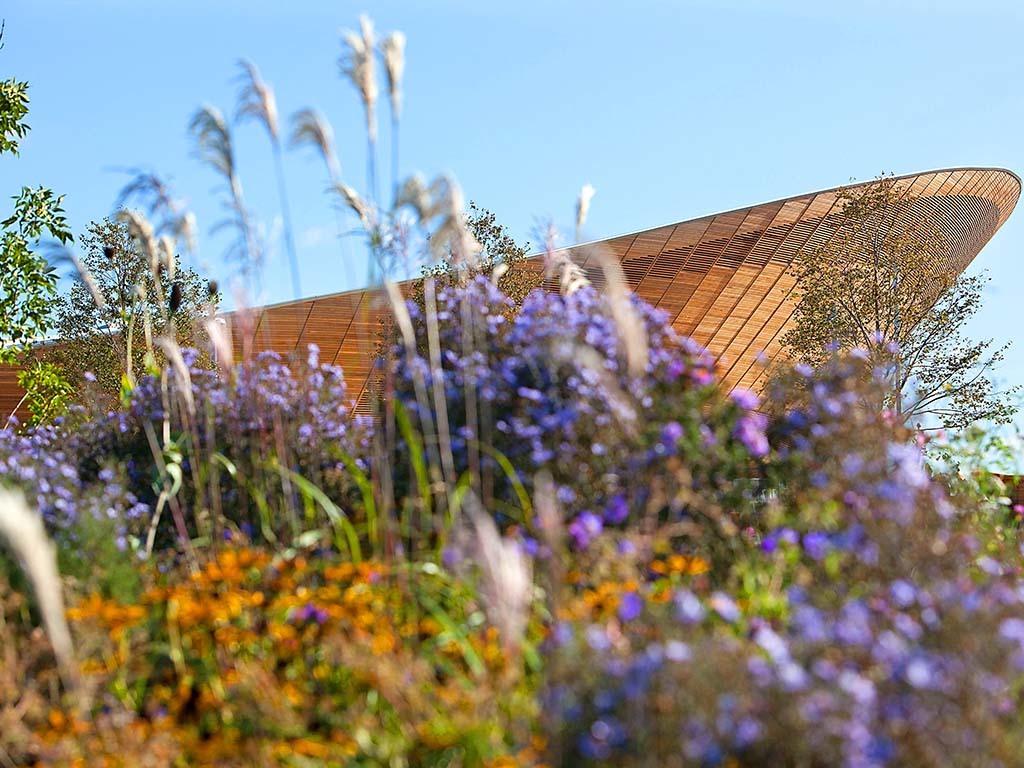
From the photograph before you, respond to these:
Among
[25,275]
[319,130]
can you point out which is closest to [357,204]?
[319,130]

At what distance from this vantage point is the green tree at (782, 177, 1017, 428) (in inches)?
639

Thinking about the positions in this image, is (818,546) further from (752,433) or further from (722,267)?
(722,267)

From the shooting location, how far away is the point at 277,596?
3.73 m

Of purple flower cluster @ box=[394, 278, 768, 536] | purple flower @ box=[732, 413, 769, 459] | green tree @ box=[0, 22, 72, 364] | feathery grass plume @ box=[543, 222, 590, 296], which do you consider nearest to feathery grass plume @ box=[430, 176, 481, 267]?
purple flower cluster @ box=[394, 278, 768, 536]

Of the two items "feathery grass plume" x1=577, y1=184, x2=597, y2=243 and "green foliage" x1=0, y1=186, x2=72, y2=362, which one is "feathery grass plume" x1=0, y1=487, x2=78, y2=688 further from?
"green foliage" x1=0, y1=186, x2=72, y2=362

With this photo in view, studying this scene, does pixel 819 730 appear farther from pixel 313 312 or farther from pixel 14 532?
pixel 313 312

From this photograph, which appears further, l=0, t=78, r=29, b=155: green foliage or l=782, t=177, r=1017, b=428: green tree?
l=782, t=177, r=1017, b=428: green tree

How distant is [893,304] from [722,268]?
6184mm

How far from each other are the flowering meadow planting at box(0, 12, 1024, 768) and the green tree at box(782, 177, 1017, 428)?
436 inches

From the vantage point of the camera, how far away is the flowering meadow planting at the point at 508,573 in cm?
228

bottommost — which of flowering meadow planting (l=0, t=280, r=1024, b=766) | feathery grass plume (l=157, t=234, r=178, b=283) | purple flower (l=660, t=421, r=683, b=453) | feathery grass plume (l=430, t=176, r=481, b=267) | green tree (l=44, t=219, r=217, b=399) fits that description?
flowering meadow planting (l=0, t=280, r=1024, b=766)

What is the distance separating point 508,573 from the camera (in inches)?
78.7

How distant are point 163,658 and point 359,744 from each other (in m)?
1.14

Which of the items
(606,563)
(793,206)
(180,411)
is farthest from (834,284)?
(606,563)
